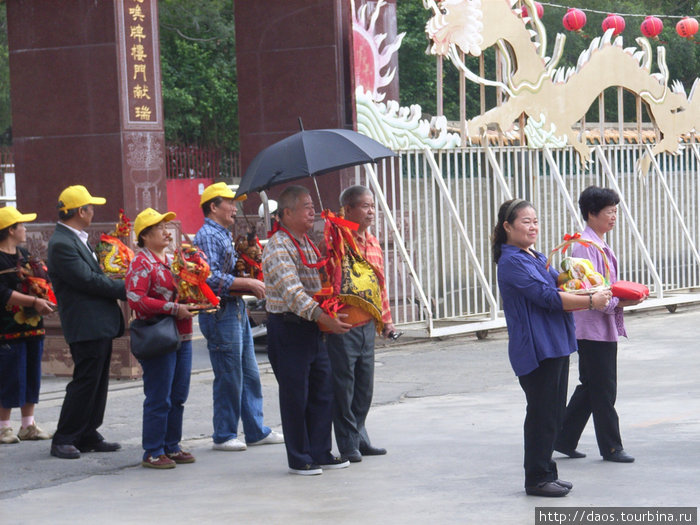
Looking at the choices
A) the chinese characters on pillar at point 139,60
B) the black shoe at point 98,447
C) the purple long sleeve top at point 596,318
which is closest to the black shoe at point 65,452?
the black shoe at point 98,447

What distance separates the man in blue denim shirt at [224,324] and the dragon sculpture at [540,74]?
19.2 ft

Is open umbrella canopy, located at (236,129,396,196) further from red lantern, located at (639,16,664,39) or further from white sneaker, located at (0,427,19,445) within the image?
red lantern, located at (639,16,664,39)

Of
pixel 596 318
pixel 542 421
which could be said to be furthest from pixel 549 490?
pixel 596 318

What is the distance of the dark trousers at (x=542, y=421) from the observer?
6.18 metres

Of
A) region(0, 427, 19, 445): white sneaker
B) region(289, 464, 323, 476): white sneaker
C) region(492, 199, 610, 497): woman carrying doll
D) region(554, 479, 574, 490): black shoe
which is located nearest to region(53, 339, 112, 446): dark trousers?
region(0, 427, 19, 445): white sneaker

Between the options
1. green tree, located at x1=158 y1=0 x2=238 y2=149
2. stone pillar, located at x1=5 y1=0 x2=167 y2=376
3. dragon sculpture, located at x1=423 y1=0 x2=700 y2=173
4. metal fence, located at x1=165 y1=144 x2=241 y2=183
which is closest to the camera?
stone pillar, located at x1=5 y1=0 x2=167 y2=376

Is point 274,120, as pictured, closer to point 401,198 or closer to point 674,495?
point 401,198

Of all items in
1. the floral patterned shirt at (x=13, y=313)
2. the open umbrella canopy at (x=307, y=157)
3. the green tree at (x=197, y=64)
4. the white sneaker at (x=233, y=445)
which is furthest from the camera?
the green tree at (x=197, y=64)

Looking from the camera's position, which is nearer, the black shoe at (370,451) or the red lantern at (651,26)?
the black shoe at (370,451)

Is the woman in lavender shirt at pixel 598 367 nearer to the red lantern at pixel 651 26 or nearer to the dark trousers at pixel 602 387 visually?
the dark trousers at pixel 602 387

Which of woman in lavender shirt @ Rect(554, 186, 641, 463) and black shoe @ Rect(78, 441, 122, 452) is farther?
black shoe @ Rect(78, 441, 122, 452)

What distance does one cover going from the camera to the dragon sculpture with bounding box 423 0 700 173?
526 inches

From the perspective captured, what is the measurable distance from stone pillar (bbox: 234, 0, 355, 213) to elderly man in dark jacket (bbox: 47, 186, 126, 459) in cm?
521

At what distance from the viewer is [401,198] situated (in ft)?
43.0
